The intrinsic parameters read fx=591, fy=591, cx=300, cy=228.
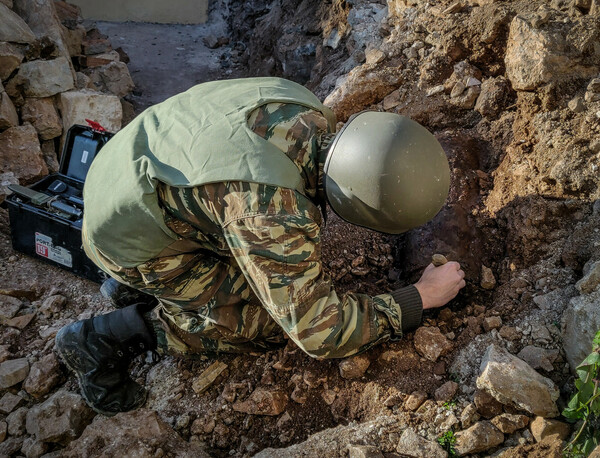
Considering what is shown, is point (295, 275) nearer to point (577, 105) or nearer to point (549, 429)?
point (549, 429)

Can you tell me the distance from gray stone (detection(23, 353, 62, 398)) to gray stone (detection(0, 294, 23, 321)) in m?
0.41

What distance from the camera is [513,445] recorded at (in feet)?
6.39

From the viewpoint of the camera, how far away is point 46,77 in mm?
4453

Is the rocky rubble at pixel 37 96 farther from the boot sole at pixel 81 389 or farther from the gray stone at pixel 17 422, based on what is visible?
the gray stone at pixel 17 422

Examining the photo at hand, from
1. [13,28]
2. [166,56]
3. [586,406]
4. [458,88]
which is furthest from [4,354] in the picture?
[166,56]

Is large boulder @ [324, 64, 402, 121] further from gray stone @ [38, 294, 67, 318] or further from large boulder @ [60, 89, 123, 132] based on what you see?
large boulder @ [60, 89, 123, 132]

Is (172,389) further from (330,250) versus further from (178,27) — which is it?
(178,27)

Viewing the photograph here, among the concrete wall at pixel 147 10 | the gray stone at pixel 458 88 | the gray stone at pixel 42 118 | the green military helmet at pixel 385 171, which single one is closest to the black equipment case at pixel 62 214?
the gray stone at pixel 42 118

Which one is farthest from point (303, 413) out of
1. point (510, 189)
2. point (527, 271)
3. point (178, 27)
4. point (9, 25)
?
point (178, 27)

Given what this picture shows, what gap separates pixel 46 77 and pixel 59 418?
114 inches

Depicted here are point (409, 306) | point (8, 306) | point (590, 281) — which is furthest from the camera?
point (8, 306)

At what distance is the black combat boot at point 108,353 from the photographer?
100 inches

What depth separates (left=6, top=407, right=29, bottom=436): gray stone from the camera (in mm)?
2520

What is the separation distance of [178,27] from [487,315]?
21.7 ft
